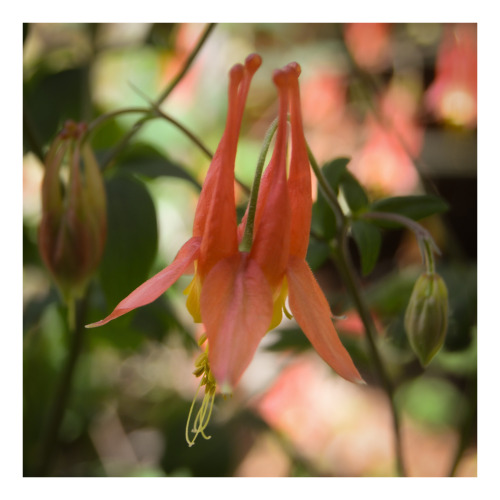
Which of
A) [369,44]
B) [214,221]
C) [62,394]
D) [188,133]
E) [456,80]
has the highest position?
[369,44]

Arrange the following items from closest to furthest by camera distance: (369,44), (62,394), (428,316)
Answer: (428,316) < (62,394) < (369,44)

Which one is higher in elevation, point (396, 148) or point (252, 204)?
point (396, 148)

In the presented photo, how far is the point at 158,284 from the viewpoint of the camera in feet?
1.60

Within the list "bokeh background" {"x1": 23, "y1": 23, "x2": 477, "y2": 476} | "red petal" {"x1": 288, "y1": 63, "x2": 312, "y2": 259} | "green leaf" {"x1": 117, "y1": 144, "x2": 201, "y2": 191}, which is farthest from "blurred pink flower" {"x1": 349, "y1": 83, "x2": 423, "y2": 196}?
"red petal" {"x1": 288, "y1": 63, "x2": 312, "y2": 259}

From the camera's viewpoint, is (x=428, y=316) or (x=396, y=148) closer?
(x=428, y=316)

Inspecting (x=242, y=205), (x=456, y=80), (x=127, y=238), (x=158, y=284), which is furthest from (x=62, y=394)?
(x=456, y=80)

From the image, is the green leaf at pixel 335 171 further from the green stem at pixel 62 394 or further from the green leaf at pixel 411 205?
the green stem at pixel 62 394

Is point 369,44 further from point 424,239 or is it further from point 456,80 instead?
point 424,239

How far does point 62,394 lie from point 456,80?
922 mm

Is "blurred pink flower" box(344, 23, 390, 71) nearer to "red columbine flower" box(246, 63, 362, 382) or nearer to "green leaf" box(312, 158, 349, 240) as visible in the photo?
"green leaf" box(312, 158, 349, 240)

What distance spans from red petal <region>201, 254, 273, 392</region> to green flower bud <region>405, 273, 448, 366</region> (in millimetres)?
270

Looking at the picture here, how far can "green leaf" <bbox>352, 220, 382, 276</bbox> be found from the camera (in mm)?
729

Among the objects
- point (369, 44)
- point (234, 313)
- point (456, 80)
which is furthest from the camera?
point (369, 44)
